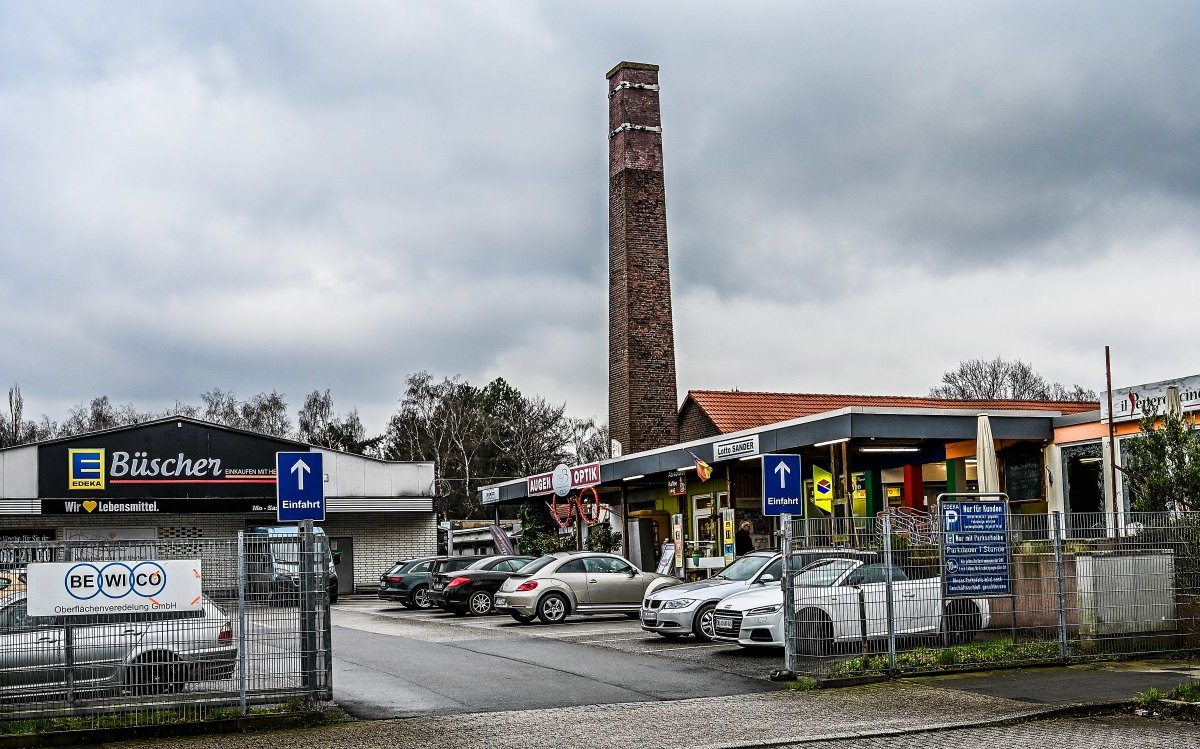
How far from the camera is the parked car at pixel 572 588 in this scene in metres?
25.2

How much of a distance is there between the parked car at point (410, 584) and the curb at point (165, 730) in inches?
896

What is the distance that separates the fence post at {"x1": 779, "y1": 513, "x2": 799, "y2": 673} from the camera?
1387 cm

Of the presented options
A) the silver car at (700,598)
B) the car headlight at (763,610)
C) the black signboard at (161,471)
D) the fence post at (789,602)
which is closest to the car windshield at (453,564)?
the silver car at (700,598)

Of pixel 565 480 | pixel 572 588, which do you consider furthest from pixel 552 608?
Answer: pixel 565 480

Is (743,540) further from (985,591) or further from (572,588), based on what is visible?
(985,591)

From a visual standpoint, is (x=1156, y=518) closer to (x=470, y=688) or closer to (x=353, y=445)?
(x=470, y=688)

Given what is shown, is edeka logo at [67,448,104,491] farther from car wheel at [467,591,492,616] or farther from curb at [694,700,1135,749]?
curb at [694,700,1135,749]

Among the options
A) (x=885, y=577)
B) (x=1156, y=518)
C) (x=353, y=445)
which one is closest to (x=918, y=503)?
(x=1156, y=518)

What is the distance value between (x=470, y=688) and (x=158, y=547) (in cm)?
407

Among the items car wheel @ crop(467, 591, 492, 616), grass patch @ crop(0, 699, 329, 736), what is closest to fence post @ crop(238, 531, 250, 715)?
grass patch @ crop(0, 699, 329, 736)

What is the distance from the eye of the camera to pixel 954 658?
48.1 ft

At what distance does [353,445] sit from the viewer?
80125 mm

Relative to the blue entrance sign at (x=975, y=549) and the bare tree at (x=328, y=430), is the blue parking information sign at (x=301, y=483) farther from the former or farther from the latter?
the bare tree at (x=328, y=430)

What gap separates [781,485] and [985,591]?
445cm
